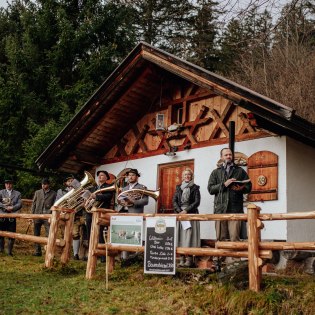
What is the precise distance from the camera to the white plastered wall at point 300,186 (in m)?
9.80

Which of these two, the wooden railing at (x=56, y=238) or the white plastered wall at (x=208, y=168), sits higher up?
the white plastered wall at (x=208, y=168)

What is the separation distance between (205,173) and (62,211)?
11.0 ft

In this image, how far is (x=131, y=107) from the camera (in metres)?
12.8

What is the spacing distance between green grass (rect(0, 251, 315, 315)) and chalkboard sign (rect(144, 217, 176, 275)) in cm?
25

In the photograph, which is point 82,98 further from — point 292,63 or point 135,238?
point 135,238

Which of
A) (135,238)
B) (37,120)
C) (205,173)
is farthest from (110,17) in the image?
(135,238)

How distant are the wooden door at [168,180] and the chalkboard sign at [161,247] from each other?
154 inches

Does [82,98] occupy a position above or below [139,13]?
below

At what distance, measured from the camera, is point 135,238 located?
8.02 m

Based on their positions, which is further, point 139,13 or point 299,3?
point 139,13

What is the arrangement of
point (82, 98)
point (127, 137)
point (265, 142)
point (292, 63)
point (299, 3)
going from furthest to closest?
1. point (292, 63)
2. point (82, 98)
3. point (127, 137)
4. point (265, 142)
5. point (299, 3)

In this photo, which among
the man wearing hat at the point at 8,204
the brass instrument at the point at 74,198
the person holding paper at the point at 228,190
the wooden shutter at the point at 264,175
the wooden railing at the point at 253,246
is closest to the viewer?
the wooden railing at the point at 253,246

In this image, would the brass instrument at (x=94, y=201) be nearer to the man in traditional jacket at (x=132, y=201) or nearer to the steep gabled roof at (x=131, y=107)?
the man in traditional jacket at (x=132, y=201)

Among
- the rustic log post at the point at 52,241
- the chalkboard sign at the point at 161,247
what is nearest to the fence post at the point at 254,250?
the chalkboard sign at the point at 161,247
